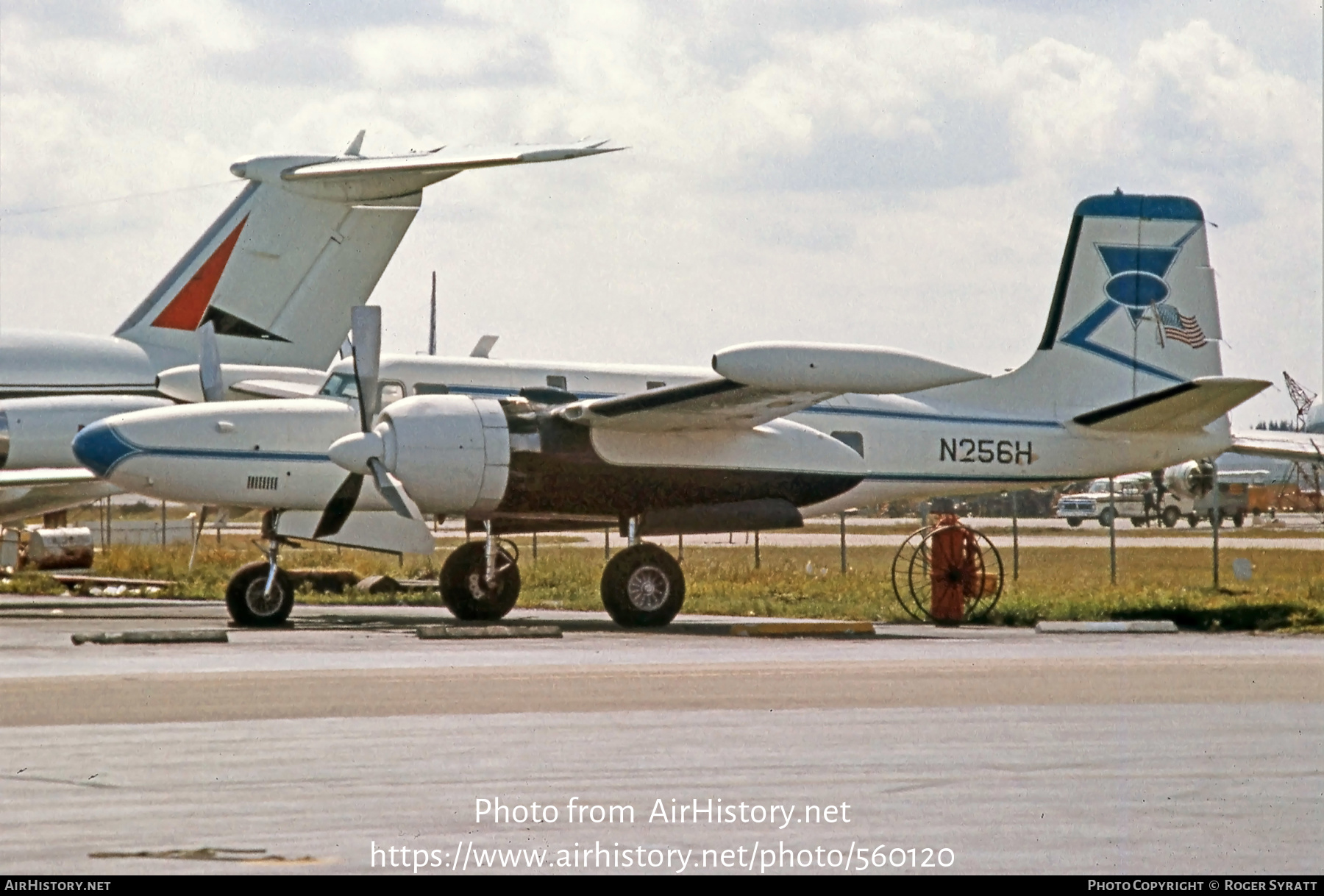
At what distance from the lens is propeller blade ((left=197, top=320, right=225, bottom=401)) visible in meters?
26.0

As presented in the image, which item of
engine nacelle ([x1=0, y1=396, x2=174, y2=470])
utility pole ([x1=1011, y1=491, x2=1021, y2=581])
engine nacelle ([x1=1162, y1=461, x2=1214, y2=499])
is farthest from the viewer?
engine nacelle ([x1=1162, y1=461, x2=1214, y2=499])

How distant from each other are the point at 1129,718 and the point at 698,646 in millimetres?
7058

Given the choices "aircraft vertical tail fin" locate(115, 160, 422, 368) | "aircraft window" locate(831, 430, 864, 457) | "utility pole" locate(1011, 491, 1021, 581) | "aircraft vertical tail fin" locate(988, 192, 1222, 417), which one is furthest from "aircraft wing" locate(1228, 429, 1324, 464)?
"aircraft vertical tail fin" locate(115, 160, 422, 368)

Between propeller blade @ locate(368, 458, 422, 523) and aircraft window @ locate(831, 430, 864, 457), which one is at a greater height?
aircraft window @ locate(831, 430, 864, 457)

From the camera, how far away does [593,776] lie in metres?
9.02

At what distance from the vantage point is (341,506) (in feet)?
73.2

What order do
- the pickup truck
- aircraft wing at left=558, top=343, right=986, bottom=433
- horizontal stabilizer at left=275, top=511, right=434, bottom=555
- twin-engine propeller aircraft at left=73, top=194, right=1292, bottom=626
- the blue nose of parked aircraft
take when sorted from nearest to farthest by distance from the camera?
aircraft wing at left=558, top=343, right=986, bottom=433, twin-engine propeller aircraft at left=73, top=194, right=1292, bottom=626, the blue nose of parked aircraft, horizontal stabilizer at left=275, top=511, right=434, bottom=555, the pickup truck

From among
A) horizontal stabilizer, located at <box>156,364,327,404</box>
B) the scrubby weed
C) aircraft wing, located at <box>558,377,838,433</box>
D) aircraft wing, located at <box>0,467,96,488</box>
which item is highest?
horizontal stabilizer, located at <box>156,364,327,404</box>

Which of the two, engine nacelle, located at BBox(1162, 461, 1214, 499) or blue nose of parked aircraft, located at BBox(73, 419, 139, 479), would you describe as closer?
blue nose of parked aircraft, located at BBox(73, 419, 139, 479)

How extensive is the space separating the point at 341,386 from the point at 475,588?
319 centimetres

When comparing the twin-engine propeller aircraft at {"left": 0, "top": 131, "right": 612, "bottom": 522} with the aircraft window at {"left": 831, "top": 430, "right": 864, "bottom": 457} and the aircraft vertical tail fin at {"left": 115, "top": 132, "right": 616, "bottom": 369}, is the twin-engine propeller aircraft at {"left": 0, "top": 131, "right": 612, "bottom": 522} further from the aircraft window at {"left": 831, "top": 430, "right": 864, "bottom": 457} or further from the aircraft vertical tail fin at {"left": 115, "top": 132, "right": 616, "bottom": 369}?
the aircraft window at {"left": 831, "top": 430, "right": 864, "bottom": 457}

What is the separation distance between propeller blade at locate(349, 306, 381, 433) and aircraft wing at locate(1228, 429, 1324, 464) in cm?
1423

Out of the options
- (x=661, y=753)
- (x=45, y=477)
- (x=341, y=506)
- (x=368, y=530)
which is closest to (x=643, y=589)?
(x=368, y=530)

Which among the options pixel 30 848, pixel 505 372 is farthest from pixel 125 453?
pixel 30 848
